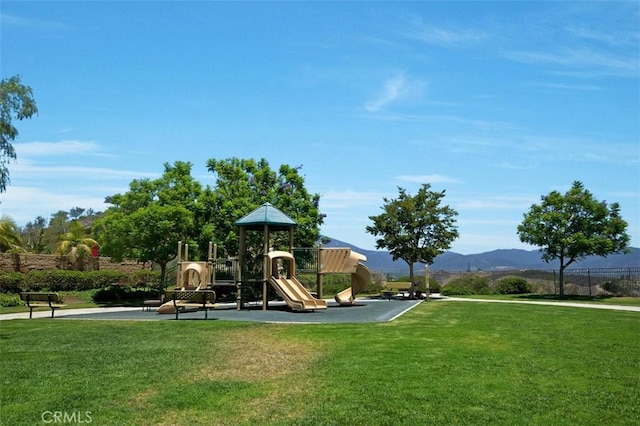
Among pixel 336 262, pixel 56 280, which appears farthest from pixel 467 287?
pixel 56 280

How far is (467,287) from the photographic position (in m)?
42.5

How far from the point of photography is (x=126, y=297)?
3119 centimetres

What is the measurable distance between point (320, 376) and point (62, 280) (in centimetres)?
2803

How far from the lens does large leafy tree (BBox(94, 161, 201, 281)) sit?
28844 mm

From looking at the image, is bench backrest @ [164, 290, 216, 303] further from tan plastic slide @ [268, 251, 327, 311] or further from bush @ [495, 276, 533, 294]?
bush @ [495, 276, 533, 294]

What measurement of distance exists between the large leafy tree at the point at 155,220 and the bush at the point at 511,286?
25296 mm

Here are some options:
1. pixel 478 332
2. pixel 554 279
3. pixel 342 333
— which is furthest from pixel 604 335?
pixel 554 279

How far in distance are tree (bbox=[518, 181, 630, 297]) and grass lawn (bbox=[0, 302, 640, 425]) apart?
25798 millimetres

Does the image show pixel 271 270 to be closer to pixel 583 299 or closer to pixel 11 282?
pixel 11 282

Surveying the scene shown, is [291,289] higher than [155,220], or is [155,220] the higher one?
[155,220]

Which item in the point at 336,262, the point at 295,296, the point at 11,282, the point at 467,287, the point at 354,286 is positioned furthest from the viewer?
the point at 467,287

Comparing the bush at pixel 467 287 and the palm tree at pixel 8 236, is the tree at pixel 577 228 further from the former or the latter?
the palm tree at pixel 8 236

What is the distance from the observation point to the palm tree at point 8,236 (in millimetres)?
37034

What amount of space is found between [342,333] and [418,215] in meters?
23.7
